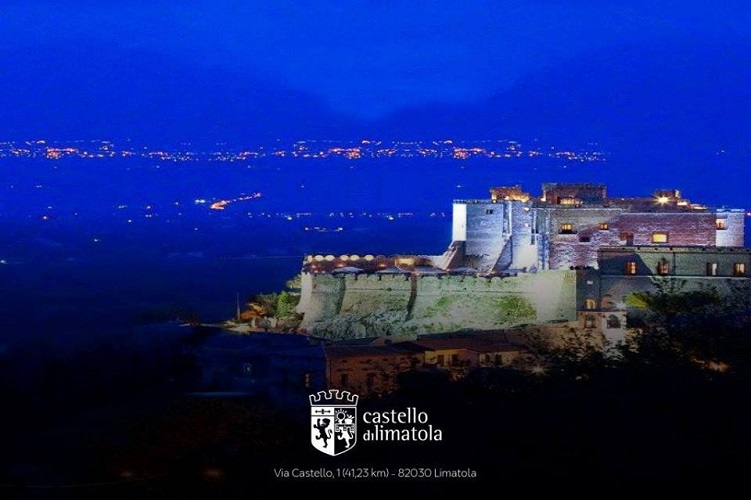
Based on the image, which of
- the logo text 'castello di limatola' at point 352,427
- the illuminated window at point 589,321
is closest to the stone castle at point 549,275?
the illuminated window at point 589,321

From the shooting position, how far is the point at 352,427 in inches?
438

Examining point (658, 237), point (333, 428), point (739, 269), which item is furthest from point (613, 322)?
point (333, 428)

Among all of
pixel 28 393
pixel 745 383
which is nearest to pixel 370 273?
pixel 28 393

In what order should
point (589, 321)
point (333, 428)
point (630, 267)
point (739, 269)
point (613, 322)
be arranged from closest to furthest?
point (333, 428), point (613, 322), point (589, 321), point (739, 269), point (630, 267)

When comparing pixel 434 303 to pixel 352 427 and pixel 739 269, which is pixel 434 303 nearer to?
pixel 739 269

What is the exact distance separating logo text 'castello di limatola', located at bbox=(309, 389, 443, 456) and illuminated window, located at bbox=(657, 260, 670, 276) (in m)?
9.29

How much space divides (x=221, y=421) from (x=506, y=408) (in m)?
3.62

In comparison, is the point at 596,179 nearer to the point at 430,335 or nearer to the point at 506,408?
the point at 430,335

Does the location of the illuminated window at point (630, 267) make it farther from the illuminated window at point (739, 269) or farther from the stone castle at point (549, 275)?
the illuminated window at point (739, 269)

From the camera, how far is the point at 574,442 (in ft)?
36.0

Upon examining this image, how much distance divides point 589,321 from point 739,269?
3015mm

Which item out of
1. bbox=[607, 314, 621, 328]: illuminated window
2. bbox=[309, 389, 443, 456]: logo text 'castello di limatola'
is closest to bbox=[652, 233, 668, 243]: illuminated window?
bbox=[607, 314, 621, 328]: illuminated window

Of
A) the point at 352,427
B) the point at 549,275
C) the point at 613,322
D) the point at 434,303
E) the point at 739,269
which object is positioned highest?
the point at 739,269

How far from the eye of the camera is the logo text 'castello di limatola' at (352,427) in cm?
1100
